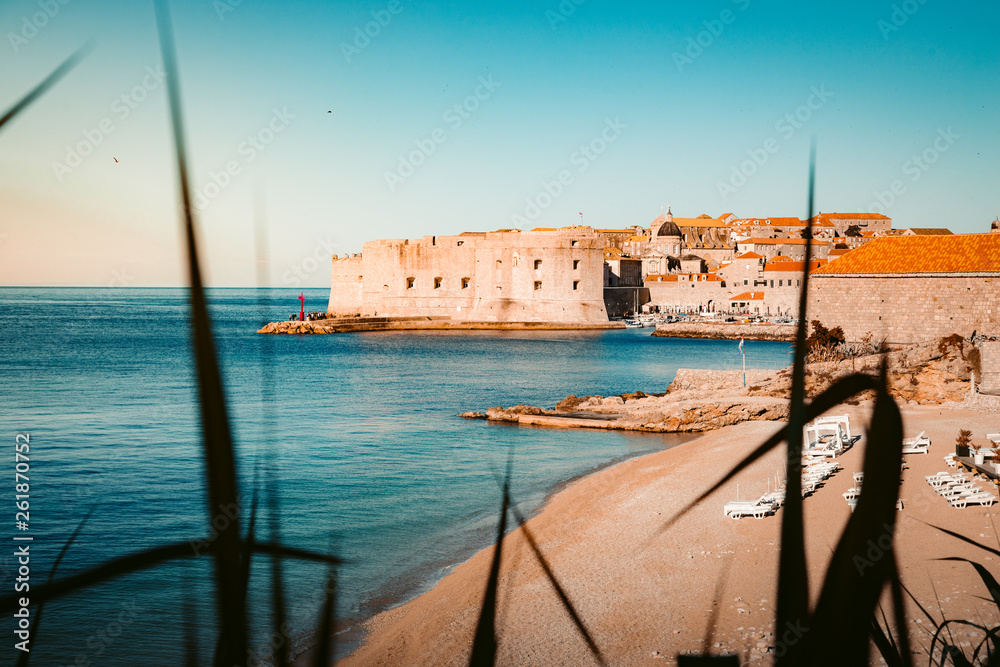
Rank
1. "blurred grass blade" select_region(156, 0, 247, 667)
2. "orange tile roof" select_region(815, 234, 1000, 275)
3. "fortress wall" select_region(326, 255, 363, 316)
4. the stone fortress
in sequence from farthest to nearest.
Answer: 1. "fortress wall" select_region(326, 255, 363, 316)
2. the stone fortress
3. "orange tile roof" select_region(815, 234, 1000, 275)
4. "blurred grass blade" select_region(156, 0, 247, 667)

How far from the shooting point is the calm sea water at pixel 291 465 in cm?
567

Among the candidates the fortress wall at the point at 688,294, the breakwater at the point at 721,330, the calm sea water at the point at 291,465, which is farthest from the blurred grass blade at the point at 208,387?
the fortress wall at the point at 688,294

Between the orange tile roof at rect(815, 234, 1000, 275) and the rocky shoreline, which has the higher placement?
the orange tile roof at rect(815, 234, 1000, 275)

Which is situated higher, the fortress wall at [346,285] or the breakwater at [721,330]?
the fortress wall at [346,285]

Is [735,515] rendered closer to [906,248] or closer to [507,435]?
[507,435]

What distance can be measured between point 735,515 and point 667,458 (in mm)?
3855

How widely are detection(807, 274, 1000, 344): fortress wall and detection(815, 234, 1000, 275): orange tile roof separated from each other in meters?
0.22

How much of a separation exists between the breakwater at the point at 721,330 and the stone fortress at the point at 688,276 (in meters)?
2.12

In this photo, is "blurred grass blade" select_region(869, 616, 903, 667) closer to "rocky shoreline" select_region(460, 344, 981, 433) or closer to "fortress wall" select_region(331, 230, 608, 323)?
"rocky shoreline" select_region(460, 344, 981, 433)

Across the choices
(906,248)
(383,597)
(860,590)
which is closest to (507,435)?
(383,597)

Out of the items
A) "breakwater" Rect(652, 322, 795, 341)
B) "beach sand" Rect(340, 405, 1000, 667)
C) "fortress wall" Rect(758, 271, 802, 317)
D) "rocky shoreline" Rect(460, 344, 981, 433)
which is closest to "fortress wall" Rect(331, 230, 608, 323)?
"breakwater" Rect(652, 322, 795, 341)

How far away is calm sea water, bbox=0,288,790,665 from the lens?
567cm

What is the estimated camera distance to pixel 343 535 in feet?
25.6

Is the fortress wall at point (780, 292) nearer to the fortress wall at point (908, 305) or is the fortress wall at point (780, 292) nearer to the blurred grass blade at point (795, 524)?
the fortress wall at point (908, 305)
